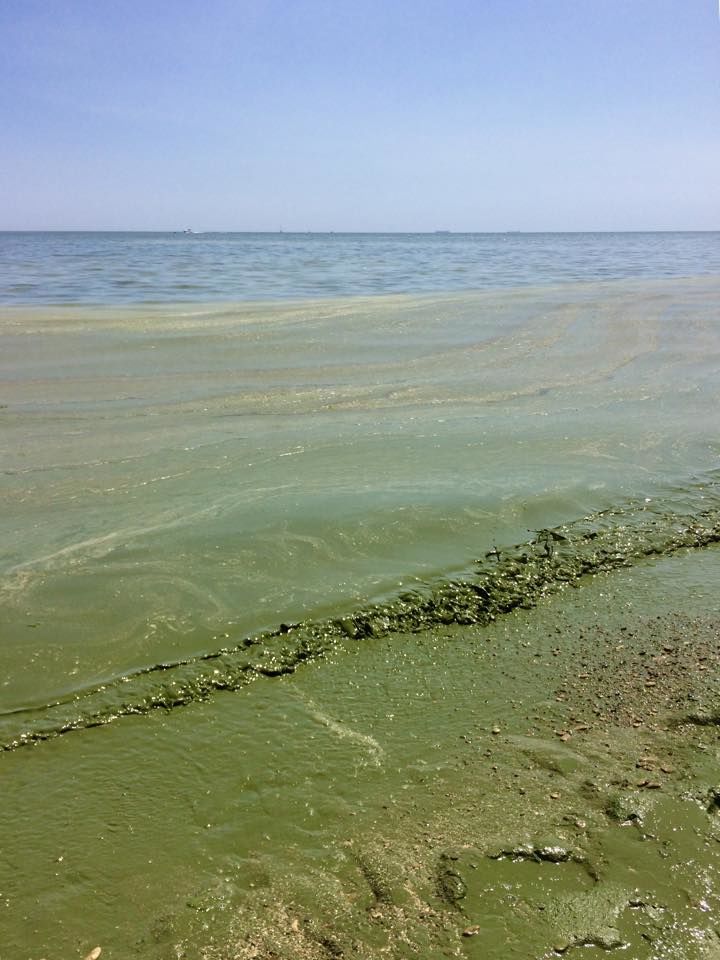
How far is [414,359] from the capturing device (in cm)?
1052

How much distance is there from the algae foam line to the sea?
0.6 inches

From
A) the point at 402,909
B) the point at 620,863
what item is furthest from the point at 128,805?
the point at 620,863

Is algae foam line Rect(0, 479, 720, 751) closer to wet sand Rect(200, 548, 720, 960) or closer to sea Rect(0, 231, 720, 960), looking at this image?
sea Rect(0, 231, 720, 960)

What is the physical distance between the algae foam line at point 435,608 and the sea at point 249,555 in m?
0.02

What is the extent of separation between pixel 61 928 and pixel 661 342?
11.9m

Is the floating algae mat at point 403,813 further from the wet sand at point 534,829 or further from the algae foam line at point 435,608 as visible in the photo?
the algae foam line at point 435,608

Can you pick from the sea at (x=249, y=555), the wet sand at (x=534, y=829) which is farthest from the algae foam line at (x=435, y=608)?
the wet sand at (x=534, y=829)

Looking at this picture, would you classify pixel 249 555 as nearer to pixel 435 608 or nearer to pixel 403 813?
pixel 435 608

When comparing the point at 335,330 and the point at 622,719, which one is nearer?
the point at 622,719

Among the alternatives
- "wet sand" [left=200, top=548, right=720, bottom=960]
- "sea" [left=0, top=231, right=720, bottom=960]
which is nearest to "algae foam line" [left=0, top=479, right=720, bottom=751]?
"sea" [left=0, top=231, right=720, bottom=960]

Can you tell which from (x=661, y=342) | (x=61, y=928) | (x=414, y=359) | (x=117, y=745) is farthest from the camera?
(x=661, y=342)

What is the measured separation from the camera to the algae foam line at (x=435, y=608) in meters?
A: 3.25

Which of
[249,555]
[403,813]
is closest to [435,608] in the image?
[249,555]

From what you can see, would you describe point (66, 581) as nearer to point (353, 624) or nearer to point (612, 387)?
point (353, 624)
